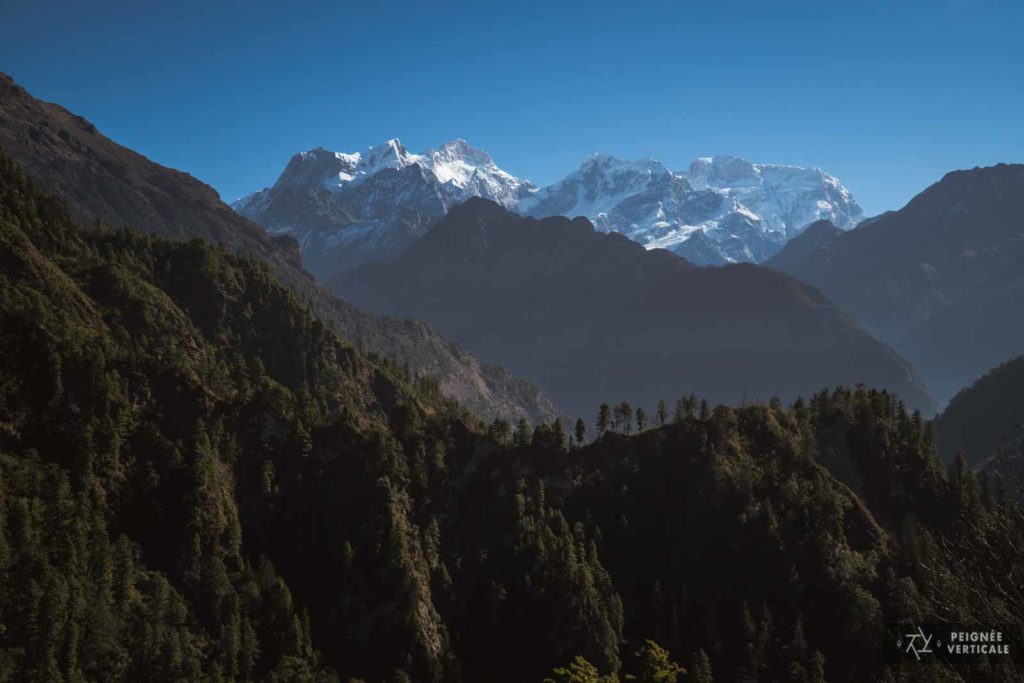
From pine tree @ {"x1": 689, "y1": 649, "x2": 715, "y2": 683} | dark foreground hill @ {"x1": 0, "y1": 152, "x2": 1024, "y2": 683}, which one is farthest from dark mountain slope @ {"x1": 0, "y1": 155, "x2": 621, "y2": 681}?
pine tree @ {"x1": 689, "y1": 649, "x2": 715, "y2": 683}

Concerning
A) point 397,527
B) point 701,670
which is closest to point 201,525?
point 397,527

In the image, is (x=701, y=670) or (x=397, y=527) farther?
(x=397, y=527)

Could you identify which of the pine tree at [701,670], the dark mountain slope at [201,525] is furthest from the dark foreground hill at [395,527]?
the pine tree at [701,670]

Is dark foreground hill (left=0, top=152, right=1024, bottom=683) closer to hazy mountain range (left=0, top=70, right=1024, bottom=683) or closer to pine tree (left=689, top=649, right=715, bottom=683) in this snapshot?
hazy mountain range (left=0, top=70, right=1024, bottom=683)

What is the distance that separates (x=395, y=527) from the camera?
152500 mm

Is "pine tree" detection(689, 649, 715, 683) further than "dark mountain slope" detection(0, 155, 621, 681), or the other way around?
"pine tree" detection(689, 649, 715, 683)

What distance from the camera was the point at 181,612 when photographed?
127 metres

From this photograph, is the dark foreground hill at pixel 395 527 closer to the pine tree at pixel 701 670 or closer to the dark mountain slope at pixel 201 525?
the dark mountain slope at pixel 201 525

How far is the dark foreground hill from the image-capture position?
125938 mm

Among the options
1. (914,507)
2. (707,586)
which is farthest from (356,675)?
(914,507)

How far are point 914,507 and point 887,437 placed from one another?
17.1m

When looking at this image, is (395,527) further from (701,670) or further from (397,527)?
(701,670)

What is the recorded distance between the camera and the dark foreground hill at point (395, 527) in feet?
413

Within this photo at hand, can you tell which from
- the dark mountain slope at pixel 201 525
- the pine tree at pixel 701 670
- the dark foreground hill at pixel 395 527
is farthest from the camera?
the pine tree at pixel 701 670
